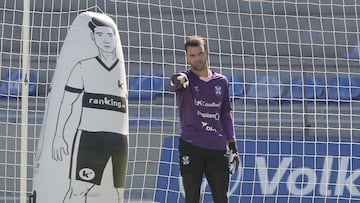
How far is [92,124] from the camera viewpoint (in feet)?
15.9

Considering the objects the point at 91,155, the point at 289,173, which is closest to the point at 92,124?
the point at 91,155

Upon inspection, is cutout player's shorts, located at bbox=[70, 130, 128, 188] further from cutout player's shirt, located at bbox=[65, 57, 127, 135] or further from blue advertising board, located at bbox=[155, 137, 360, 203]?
blue advertising board, located at bbox=[155, 137, 360, 203]

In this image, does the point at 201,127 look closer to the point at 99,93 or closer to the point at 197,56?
the point at 197,56

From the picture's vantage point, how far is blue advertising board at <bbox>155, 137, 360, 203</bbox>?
25.9 feet

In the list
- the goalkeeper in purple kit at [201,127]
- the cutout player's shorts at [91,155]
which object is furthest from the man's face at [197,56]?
the cutout player's shorts at [91,155]

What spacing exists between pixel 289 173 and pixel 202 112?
129 inches

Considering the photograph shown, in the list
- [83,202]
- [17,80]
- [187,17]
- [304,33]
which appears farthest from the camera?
[304,33]

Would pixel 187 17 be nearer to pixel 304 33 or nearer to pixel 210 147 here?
pixel 304 33

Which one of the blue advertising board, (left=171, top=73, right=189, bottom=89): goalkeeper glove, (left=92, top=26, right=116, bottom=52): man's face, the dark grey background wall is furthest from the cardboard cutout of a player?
the blue advertising board

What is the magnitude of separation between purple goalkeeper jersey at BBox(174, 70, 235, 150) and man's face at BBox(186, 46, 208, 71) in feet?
0.25

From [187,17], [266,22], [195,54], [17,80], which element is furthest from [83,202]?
[266,22]

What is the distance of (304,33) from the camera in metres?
8.66

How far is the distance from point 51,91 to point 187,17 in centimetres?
325

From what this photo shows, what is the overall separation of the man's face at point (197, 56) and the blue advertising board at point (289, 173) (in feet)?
9.82
